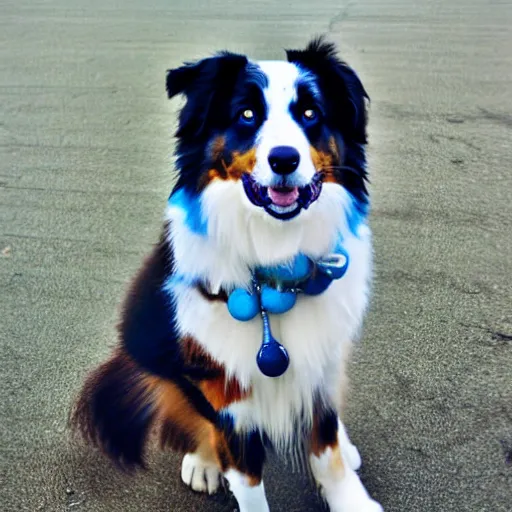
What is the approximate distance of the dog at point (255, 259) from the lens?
178cm

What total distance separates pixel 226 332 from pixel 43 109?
154 inches

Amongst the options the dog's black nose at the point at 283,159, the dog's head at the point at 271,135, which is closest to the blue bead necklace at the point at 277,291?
the dog's head at the point at 271,135

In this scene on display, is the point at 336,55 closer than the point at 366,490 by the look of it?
Yes

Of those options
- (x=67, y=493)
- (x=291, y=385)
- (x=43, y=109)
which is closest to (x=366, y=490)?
(x=291, y=385)

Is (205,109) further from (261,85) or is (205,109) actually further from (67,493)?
(67,493)

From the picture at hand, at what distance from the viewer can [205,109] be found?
6.03 feet

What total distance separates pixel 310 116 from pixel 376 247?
171 cm

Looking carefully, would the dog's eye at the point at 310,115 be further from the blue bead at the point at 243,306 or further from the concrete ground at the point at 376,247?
the concrete ground at the point at 376,247

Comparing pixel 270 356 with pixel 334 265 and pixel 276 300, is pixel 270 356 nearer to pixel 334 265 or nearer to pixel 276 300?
pixel 276 300

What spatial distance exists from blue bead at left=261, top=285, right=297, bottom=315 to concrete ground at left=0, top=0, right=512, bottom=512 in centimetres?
62

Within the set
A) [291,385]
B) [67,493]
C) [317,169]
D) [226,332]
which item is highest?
[317,169]

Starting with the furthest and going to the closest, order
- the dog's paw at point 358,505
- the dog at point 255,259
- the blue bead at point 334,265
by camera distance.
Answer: the dog's paw at point 358,505, the blue bead at point 334,265, the dog at point 255,259

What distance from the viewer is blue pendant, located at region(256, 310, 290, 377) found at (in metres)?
1.83

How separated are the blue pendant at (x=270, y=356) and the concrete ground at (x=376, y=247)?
561mm
